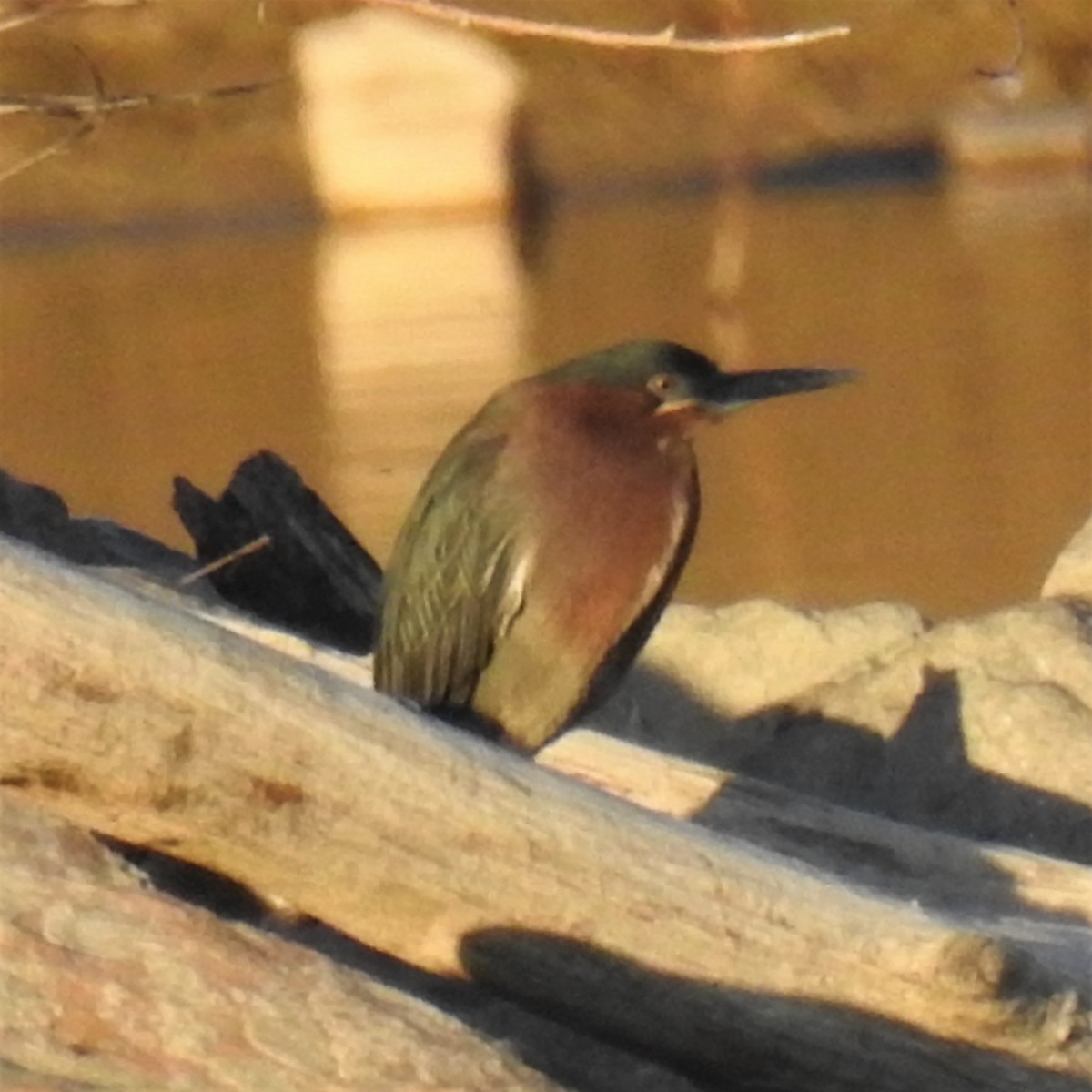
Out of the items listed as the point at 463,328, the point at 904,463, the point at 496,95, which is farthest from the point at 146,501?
the point at 496,95

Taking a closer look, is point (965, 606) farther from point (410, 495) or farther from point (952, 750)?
point (952, 750)

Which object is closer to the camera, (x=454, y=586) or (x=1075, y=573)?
(x=454, y=586)

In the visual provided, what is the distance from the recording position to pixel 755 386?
4.43m

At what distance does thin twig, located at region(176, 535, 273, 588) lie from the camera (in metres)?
4.90

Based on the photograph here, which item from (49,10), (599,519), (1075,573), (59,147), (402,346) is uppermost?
(49,10)

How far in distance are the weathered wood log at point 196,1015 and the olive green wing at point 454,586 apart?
4.41ft

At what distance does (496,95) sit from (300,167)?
188cm

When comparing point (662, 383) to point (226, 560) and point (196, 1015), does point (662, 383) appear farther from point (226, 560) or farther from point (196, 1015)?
point (196, 1015)

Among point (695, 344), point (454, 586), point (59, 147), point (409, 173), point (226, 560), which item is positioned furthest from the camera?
point (409, 173)

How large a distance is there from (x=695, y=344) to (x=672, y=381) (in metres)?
8.21

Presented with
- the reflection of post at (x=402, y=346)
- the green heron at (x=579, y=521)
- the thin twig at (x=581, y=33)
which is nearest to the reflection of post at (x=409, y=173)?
the reflection of post at (x=402, y=346)

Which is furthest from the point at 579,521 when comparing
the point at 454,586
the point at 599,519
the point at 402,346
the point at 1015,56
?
the point at 402,346

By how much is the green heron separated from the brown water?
117 cm

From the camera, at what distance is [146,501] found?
9.55 meters
